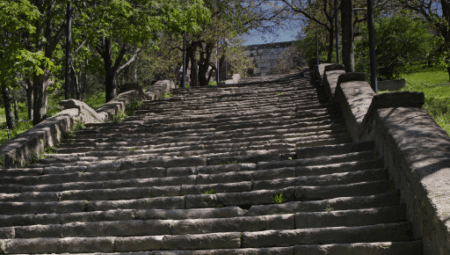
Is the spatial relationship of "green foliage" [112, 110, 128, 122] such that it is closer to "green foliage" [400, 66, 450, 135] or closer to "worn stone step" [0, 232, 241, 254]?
"worn stone step" [0, 232, 241, 254]

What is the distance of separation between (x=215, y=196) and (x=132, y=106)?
707 centimetres

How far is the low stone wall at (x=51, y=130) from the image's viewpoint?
7.03 m

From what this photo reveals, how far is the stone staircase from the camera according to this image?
3.99 m

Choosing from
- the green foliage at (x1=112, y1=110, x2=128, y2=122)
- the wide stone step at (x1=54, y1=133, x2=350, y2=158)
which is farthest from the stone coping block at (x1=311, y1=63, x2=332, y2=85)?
the green foliage at (x1=112, y1=110, x2=128, y2=122)

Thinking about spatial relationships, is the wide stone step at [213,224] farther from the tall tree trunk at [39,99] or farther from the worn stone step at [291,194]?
the tall tree trunk at [39,99]

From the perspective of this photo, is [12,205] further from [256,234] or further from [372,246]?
[372,246]

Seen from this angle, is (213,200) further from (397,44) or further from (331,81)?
(397,44)

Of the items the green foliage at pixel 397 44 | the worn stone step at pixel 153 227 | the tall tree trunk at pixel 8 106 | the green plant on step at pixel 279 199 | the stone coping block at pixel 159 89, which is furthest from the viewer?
the green foliage at pixel 397 44

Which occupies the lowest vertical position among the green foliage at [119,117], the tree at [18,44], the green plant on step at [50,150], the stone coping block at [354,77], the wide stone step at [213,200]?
the wide stone step at [213,200]

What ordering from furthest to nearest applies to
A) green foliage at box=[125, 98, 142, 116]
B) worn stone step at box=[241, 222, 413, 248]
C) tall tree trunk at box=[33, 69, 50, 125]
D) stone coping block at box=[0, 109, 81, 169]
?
tall tree trunk at box=[33, 69, 50, 125]
green foliage at box=[125, 98, 142, 116]
stone coping block at box=[0, 109, 81, 169]
worn stone step at box=[241, 222, 413, 248]

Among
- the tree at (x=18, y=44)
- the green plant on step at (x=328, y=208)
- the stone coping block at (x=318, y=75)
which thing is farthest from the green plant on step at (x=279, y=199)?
the tree at (x=18, y=44)

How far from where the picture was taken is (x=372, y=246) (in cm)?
352

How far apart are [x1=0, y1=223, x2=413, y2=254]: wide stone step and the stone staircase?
1 centimetres

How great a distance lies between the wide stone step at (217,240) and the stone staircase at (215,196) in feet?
0.03
